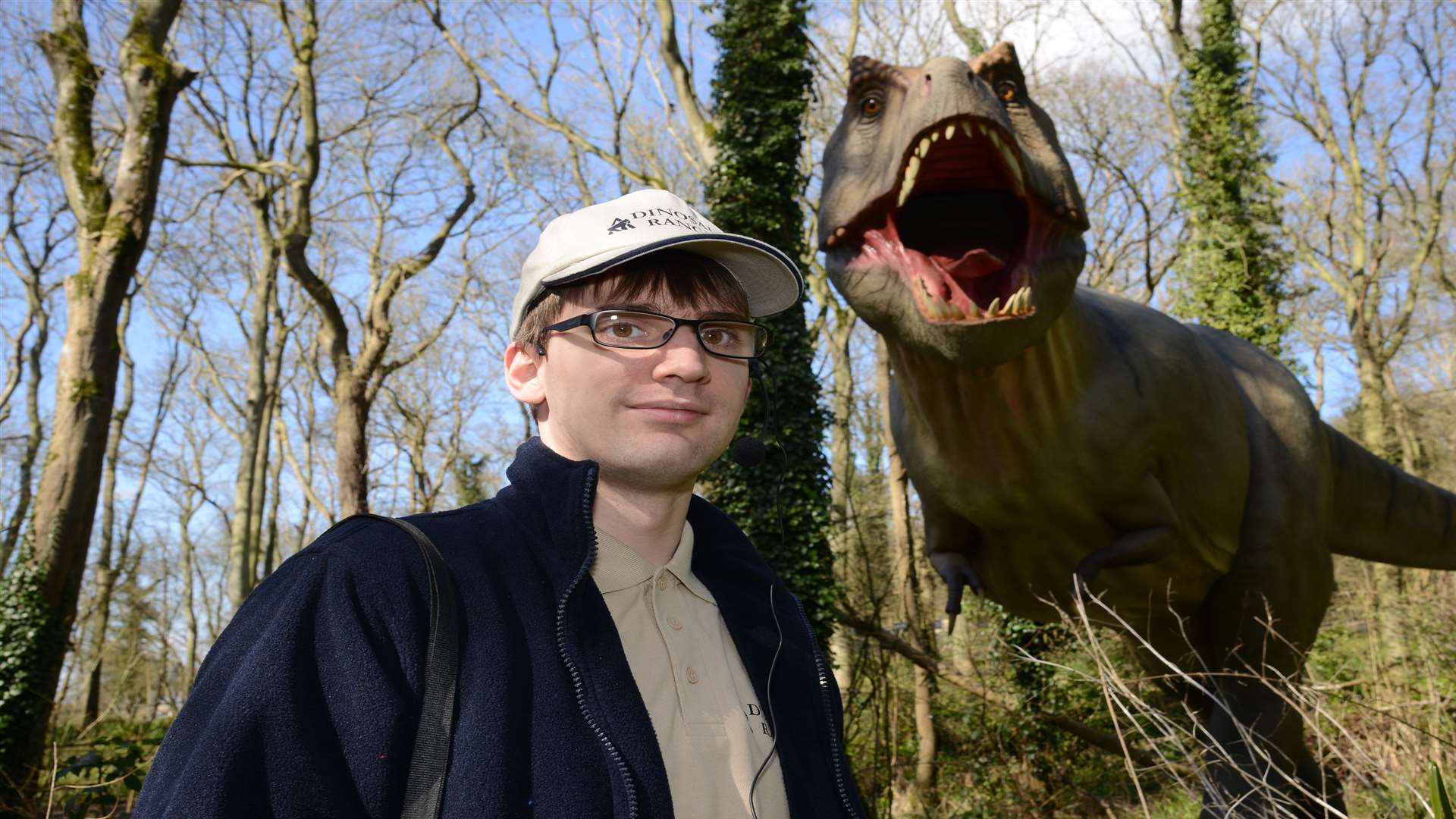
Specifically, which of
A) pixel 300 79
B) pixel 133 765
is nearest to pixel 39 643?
pixel 133 765

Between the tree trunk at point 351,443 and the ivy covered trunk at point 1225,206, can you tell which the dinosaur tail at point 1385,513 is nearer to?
the ivy covered trunk at point 1225,206

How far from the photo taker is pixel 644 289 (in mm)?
1477

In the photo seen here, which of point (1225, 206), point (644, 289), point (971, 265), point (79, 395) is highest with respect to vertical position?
point (1225, 206)

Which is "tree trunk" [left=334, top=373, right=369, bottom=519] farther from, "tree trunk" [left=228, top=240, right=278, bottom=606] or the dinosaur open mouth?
the dinosaur open mouth

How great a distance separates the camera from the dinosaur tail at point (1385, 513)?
12.8 feet

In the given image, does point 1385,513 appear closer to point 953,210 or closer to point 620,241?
point 953,210

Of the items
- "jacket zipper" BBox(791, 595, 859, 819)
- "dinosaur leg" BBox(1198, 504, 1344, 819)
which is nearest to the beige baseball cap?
"jacket zipper" BBox(791, 595, 859, 819)

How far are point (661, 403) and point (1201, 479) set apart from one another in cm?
223

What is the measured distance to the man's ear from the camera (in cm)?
154

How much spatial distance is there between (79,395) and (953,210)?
7507 mm

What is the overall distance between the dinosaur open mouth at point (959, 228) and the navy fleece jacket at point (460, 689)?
1.32 m

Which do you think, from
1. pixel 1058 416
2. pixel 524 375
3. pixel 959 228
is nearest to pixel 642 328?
pixel 524 375

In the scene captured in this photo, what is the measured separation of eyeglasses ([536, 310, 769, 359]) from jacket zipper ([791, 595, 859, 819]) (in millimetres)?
443

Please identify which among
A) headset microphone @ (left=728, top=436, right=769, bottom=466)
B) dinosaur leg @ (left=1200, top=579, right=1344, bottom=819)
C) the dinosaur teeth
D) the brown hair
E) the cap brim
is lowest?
dinosaur leg @ (left=1200, top=579, right=1344, bottom=819)
